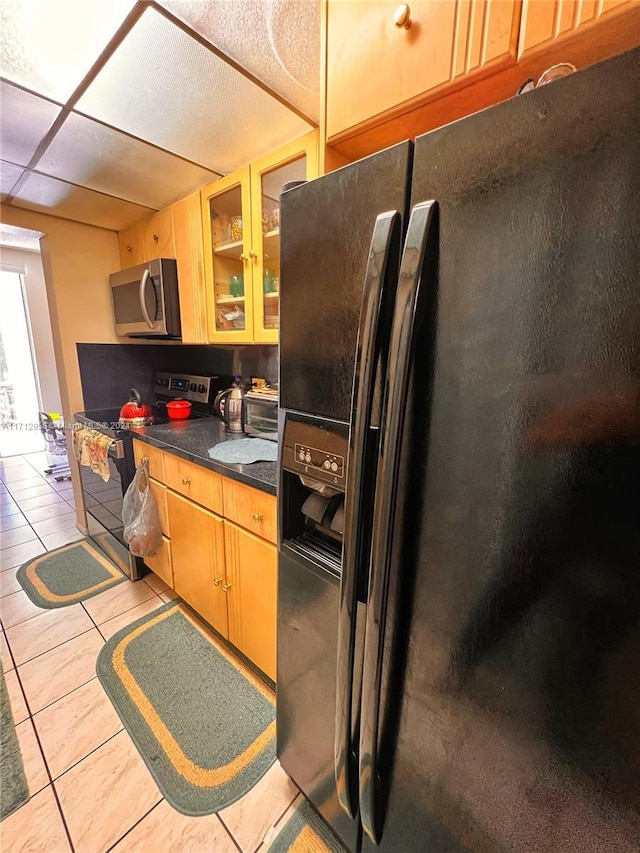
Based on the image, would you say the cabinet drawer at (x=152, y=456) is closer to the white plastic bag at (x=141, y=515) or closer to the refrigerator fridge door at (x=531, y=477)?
the white plastic bag at (x=141, y=515)

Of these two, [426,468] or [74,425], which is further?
[74,425]

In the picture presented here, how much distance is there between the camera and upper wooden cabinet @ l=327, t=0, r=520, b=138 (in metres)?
0.65

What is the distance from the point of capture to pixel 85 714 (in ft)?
4.42

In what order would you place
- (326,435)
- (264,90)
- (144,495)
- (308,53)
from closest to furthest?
(326,435), (308,53), (264,90), (144,495)

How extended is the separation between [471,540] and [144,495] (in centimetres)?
174

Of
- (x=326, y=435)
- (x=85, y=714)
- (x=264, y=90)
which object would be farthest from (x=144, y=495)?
(x=264, y=90)

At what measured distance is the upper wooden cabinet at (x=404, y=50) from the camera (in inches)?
25.8

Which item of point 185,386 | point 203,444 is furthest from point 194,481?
point 185,386

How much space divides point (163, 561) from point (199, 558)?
0.44 metres

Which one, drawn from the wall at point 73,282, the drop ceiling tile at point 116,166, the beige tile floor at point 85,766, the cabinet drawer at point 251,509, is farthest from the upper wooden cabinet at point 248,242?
the beige tile floor at point 85,766

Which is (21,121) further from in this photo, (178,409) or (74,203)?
(178,409)

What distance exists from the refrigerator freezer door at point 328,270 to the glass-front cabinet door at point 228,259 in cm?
91

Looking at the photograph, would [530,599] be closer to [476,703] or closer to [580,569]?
[580,569]

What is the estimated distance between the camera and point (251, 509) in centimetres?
126
